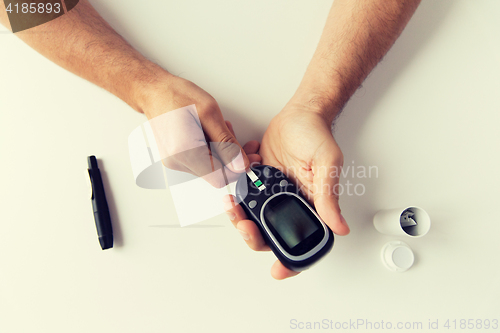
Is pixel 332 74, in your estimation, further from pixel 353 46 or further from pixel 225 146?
pixel 225 146

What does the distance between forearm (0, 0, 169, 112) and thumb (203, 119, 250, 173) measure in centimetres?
21

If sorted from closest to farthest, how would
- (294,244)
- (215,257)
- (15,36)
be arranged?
(294,244) → (215,257) → (15,36)

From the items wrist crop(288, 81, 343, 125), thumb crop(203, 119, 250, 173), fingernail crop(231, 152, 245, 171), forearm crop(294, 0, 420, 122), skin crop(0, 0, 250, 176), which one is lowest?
fingernail crop(231, 152, 245, 171)

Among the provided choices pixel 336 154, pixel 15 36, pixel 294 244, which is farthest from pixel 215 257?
pixel 15 36

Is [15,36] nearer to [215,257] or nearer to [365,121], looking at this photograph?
[215,257]

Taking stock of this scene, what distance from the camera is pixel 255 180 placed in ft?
1.89

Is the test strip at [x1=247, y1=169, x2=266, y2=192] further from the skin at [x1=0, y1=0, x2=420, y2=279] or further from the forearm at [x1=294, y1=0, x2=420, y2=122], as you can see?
the forearm at [x1=294, y1=0, x2=420, y2=122]

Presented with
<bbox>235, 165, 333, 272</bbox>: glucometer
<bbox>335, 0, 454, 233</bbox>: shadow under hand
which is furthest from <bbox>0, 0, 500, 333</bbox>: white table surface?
→ <bbox>235, 165, 333, 272</bbox>: glucometer

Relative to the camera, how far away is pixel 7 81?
0.68 m

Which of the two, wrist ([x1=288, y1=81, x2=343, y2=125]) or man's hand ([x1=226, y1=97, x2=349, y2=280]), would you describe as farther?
wrist ([x1=288, y1=81, x2=343, y2=125])

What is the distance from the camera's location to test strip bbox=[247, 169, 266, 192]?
57cm

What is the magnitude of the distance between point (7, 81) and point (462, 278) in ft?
3.86

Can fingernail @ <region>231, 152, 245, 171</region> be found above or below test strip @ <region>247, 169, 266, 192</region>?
above

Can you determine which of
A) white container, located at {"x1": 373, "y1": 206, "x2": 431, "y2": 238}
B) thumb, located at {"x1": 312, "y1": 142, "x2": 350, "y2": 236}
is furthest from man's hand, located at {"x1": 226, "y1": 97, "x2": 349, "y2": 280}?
white container, located at {"x1": 373, "y1": 206, "x2": 431, "y2": 238}
